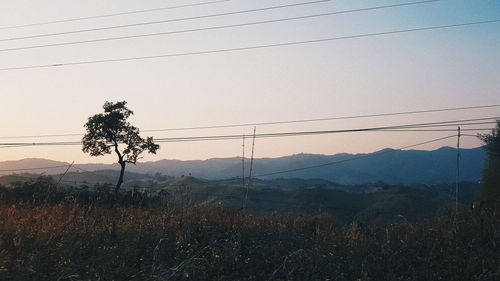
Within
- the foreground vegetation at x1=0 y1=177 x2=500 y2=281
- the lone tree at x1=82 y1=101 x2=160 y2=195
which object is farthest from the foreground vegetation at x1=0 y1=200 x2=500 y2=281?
the lone tree at x1=82 y1=101 x2=160 y2=195

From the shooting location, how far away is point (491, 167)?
→ 24781 millimetres

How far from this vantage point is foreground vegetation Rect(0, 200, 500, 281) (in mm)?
7484

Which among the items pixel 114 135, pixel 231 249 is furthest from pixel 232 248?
pixel 114 135

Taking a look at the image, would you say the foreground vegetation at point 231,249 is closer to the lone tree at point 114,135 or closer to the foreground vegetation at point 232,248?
the foreground vegetation at point 232,248

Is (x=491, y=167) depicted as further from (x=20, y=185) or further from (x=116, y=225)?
(x=20, y=185)

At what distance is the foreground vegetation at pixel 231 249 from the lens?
295 inches

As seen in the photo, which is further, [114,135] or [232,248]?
[114,135]

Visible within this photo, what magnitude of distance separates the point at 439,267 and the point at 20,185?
22040mm

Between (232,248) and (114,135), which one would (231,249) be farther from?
(114,135)

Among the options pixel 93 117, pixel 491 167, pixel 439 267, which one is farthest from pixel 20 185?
pixel 491 167

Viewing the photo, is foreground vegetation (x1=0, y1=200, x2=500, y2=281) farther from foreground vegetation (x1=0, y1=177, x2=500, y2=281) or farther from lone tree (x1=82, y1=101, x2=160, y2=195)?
lone tree (x1=82, y1=101, x2=160, y2=195)

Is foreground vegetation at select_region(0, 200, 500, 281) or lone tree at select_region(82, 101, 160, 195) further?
lone tree at select_region(82, 101, 160, 195)

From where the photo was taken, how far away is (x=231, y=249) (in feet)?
27.8

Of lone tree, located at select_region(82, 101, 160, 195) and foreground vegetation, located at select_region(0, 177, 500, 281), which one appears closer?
foreground vegetation, located at select_region(0, 177, 500, 281)
